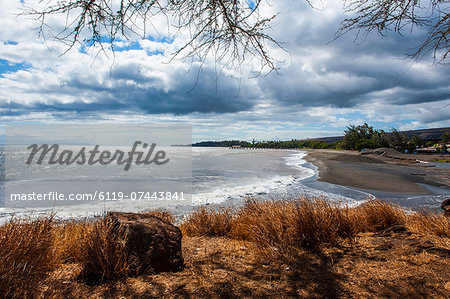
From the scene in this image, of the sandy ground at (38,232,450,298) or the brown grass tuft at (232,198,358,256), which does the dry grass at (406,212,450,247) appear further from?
the brown grass tuft at (232,198,358,256)

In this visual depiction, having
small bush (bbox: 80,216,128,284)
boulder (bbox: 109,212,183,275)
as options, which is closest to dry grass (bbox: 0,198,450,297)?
small bush (bbox: 80,216,128,284)

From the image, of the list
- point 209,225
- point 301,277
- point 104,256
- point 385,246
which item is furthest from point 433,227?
point 104,256

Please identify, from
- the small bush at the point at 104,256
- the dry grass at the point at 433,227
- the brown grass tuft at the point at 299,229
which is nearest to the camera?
the small bush at the point at 104,256

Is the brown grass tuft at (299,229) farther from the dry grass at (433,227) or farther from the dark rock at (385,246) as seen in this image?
the dry grass at (433,227)

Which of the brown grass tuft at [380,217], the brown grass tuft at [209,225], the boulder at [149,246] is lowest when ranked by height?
the brown grass tuft at [209,225]

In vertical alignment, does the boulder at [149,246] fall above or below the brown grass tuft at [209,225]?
above

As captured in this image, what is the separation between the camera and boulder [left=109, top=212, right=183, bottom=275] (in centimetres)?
302

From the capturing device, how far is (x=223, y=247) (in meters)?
4.27

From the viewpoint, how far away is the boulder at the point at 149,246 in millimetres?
3018

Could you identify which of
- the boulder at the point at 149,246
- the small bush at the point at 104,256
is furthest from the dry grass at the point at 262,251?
the boulder at the point at 149,246

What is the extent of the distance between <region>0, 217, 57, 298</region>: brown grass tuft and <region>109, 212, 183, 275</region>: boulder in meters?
0.82

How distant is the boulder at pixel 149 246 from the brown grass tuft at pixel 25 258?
82 centimetres

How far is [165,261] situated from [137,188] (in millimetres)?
14129

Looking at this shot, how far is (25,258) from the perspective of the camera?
8.47 feet
